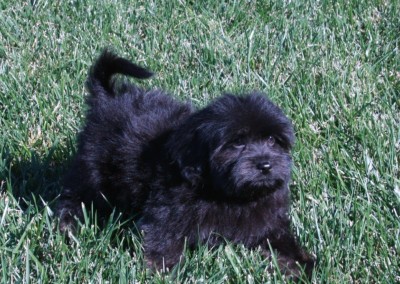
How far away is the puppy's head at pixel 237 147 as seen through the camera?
3902 millimetres

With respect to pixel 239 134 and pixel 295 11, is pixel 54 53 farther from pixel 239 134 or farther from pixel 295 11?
pixel 239 134

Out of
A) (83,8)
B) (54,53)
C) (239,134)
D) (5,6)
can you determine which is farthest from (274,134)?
(5,6)

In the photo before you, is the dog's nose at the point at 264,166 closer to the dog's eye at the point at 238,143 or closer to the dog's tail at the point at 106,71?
the dog's eye at the point at 238,143

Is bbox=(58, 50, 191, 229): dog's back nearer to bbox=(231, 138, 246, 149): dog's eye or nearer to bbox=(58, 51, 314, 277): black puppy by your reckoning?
bbox=(58, 51, 314, 277): black puppy

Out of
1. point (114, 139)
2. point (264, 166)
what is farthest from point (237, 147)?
point (114, 139)

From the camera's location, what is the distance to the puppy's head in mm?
3902

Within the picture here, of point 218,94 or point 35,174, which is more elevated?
point 218,94

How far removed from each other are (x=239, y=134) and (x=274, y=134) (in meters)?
0.20

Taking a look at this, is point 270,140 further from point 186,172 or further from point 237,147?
point 186,172

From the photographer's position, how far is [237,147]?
3.97 metres

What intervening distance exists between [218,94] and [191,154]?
63.8 inches

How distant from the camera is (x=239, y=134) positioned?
3.93 m

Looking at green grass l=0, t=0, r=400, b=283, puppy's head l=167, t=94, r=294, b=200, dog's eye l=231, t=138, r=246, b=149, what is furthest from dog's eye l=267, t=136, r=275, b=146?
green grass l=0, t=0, r=400, b=283

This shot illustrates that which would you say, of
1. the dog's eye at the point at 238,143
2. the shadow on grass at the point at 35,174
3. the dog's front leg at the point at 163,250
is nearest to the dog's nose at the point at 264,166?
the dog's eye at the point at 238,143
